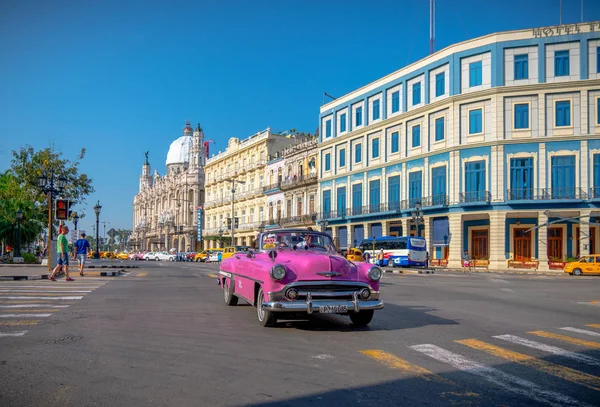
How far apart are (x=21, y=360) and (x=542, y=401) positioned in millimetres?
5679

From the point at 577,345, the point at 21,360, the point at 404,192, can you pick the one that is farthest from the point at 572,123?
the point at 21,360

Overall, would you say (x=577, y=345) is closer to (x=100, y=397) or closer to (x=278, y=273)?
(x=278, y=273)

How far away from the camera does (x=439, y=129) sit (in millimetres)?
44344

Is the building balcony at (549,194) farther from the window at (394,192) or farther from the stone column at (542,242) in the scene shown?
the window at (394,192)

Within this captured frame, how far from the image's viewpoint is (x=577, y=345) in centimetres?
781

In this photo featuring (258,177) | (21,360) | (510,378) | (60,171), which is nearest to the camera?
(510,378)

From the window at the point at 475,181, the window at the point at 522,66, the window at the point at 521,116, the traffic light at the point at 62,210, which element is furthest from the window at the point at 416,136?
the traffic light at the point at 62,210

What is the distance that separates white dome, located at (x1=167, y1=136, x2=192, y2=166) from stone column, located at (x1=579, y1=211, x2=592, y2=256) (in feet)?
302

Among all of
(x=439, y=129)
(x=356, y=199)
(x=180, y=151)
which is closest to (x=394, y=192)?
(x=356, y=199)

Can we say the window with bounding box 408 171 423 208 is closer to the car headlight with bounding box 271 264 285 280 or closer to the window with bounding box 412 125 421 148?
the window with bounding box 412 125 421 148

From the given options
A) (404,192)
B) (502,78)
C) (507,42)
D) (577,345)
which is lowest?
(577,345)

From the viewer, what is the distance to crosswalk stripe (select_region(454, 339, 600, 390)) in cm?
567

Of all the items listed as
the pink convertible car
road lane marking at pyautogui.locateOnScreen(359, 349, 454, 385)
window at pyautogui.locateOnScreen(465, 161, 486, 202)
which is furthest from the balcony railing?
road lane marking at pyautogui.locateOnScreen(359, 349, 454, 385)

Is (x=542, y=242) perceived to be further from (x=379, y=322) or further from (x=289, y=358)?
(x=289, y=358)
